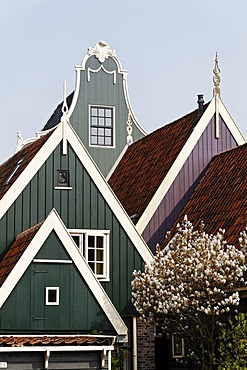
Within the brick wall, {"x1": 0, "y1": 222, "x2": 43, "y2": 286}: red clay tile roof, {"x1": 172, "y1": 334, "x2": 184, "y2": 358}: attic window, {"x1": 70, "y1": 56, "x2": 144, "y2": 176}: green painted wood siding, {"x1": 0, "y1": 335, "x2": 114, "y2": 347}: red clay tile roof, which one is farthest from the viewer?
{"x1": 70, "y1": 56, "x2": 144, "y2": 176}: green painted wood siding

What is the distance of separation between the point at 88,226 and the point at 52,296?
3.33 metres

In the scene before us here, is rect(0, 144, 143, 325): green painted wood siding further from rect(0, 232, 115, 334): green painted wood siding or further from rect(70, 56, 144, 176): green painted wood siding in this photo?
rect(70, 56, 144, 176): green painted wood siding

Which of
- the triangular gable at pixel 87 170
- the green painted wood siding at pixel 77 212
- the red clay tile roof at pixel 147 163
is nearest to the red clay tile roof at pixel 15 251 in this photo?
the green painted wood siding at pixel 77 212

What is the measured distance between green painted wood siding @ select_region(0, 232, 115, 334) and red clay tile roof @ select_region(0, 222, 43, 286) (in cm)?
42

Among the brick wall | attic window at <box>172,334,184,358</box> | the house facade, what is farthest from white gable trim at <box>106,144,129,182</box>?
attic window at <box>172,334,184,358</box>

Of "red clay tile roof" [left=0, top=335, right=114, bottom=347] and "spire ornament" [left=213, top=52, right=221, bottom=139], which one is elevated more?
"spire ornament" [left=213, top=52, right=221, bottom=139]

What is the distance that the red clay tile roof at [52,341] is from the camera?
1902 centimetres

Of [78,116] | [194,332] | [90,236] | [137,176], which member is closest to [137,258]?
[90,236]

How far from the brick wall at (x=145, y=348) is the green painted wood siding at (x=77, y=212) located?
2.71 feet

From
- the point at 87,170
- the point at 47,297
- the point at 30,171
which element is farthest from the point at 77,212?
the point at 47,297

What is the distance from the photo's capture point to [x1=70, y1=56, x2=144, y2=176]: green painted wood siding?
3284 cm

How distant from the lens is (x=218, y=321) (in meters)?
23.0

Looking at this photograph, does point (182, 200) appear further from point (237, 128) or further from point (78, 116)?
point (78, 116)

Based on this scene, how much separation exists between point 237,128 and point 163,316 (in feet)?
29.6
